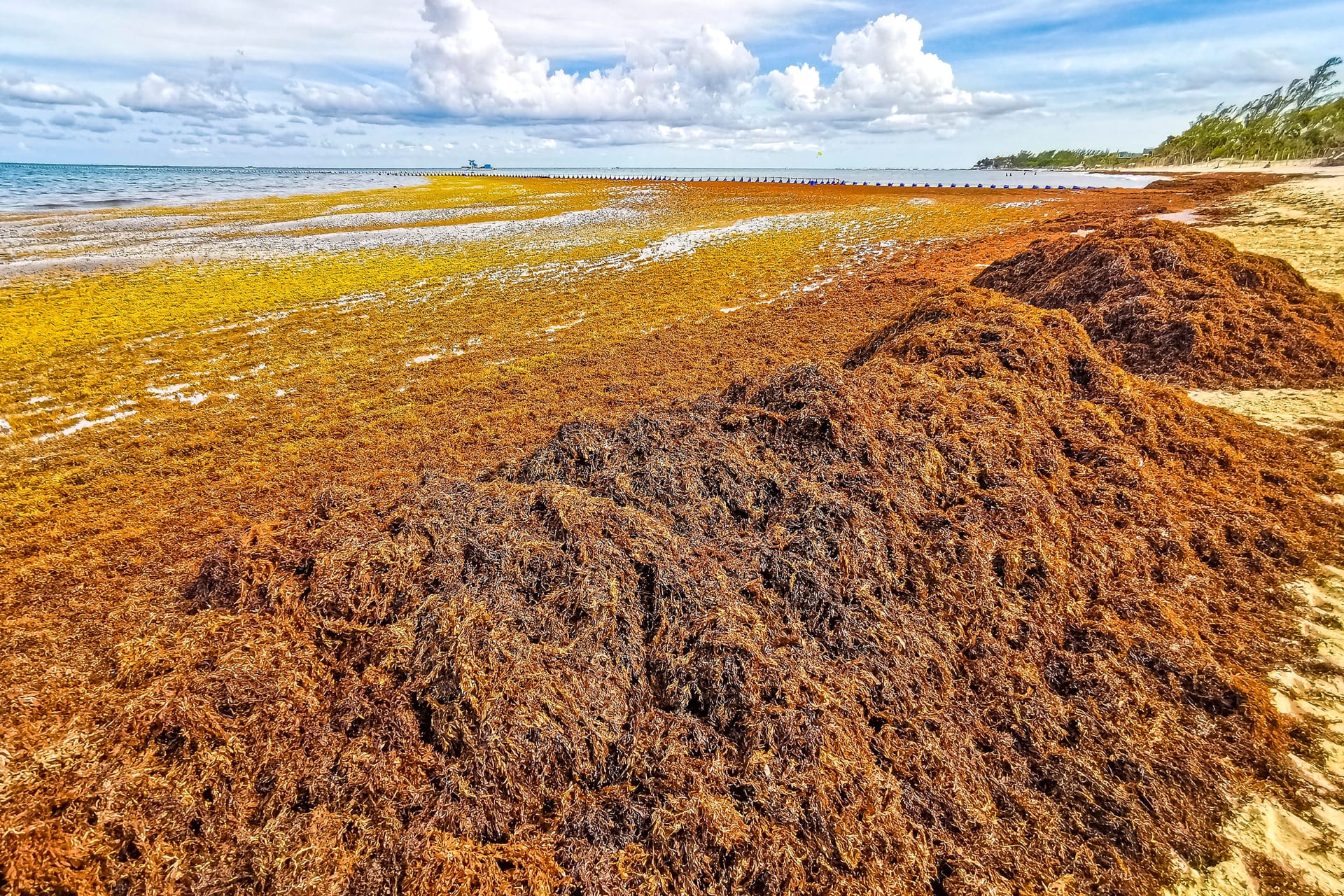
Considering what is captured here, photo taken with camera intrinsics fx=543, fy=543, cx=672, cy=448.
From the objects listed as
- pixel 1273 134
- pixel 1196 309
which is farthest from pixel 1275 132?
pixel 1196 309

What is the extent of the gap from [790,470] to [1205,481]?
5.41m

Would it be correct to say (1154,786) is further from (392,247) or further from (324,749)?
(392,247)

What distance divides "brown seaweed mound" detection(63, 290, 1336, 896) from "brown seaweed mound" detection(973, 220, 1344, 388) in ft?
17.1

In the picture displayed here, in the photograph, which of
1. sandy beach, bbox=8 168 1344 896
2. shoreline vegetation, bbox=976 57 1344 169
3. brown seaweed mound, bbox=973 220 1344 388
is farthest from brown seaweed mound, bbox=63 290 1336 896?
shoreline vegetation, bbox=976 57 1344 169

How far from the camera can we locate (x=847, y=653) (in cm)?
419

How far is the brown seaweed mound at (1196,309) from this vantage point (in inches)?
392

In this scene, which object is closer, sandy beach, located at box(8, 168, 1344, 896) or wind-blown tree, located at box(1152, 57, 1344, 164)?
sandy beach, located at box(8, 168, 1344, 896)

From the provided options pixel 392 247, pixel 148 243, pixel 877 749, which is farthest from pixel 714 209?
pixel 877 749

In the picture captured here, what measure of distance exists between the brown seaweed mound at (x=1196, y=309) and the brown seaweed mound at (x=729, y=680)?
5.22 metres

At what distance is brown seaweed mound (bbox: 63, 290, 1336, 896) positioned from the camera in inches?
123

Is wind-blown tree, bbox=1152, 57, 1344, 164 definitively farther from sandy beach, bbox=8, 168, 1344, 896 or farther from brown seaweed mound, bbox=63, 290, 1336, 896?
brown seaweed mound, bbox=63, 290, 1336, 896

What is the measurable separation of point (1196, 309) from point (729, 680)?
13267 mm

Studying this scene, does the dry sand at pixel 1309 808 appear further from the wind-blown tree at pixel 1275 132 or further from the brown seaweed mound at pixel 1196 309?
the wind-blown tree at pixel 1275 132

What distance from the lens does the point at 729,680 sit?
3826 millimetres
